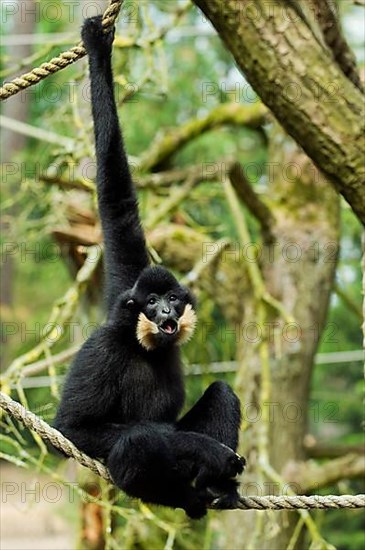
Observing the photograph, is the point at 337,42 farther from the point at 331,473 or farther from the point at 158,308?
the point at 331,473

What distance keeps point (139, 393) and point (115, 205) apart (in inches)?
41.6

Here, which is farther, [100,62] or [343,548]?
[343,548]

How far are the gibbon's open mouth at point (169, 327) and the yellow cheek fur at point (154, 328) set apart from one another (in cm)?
3

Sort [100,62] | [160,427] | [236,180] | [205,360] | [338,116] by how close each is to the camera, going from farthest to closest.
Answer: [205,360], [236,180], [338,116], [100,62], [160,427]

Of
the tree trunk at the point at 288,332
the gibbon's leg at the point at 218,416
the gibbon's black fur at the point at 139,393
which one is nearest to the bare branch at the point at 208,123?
the tree trunk at the point at 288,332

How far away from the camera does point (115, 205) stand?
4.51m

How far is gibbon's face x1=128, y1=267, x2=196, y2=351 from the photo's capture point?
394 centimetres

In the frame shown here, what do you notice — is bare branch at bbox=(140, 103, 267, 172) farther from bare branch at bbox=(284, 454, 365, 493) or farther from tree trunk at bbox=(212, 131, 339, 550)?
bare branch at bbox=(284, 454, 365, 493)

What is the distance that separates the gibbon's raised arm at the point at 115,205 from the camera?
423 cm

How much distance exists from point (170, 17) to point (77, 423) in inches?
167

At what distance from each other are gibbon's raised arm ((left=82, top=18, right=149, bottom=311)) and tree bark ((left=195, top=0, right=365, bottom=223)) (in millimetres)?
791

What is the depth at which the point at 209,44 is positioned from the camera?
12391 millimetres

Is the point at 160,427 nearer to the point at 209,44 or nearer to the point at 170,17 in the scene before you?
the point at 170,17

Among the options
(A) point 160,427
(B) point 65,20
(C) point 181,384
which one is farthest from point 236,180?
(B) point 65,20
